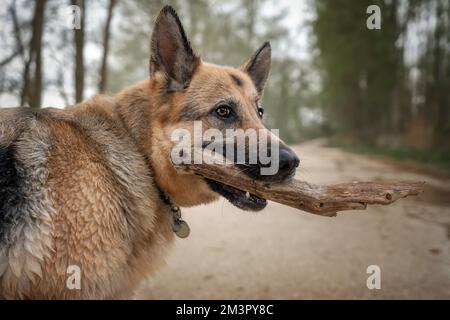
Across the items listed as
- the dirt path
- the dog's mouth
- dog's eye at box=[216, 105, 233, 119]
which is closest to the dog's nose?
the dog's mouth

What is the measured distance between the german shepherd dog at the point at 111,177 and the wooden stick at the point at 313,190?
13 cm

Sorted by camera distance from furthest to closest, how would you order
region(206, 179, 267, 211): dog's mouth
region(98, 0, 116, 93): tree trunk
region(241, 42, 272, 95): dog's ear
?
region(98, 0, 116, 93): tree trunk < region(241, 42, 272, 95): dog's ear < region(206, 179, 267, 211): dog's mouth

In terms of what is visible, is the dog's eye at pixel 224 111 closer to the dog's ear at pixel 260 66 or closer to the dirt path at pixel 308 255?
the dog's ear at pixel 260 66

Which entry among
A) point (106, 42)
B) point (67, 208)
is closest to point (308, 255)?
point (67, 208)

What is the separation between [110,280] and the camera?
7.77 feet

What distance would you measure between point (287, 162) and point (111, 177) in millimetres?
1265

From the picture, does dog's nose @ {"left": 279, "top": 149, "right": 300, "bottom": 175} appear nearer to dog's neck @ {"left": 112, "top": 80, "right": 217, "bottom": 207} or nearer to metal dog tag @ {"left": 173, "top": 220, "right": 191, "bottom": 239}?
dog's neck @ {"left": 112, "top": 80, "right": 217, "bottom": 207}

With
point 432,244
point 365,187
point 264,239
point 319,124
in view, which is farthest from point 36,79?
point 319,124

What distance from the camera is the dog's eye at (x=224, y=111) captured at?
299 cm

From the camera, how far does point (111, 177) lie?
2.51 m

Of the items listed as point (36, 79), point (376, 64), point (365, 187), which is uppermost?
point (376, 64)

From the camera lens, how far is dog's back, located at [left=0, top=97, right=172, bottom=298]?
215cm
